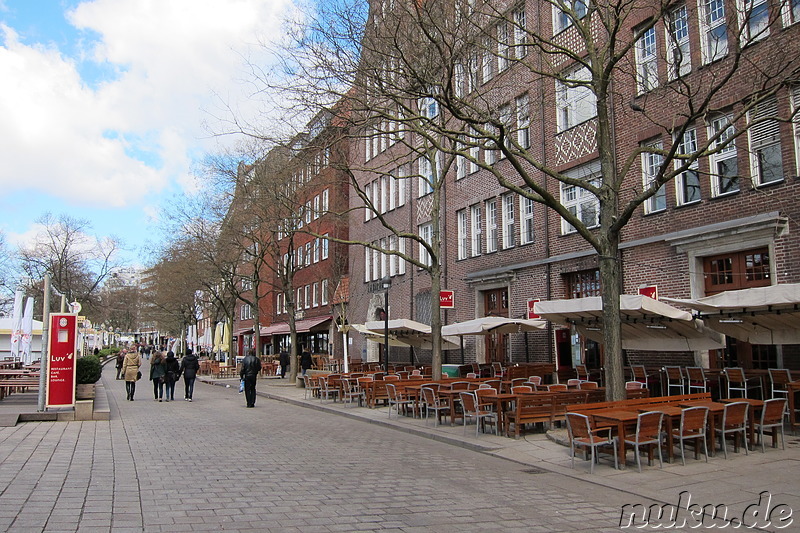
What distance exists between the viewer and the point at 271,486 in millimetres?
7922

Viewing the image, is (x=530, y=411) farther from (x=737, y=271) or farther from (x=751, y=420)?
(x=737, y=271)

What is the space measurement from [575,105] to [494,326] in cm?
797

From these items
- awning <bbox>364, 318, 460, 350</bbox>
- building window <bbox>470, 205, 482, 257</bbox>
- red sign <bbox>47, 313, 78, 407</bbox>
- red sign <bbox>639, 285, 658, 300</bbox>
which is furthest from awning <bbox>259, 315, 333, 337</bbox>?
red sign <bbox>639, 285, 658, 300</bbox>

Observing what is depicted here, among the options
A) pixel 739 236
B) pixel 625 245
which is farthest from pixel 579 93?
pixel 739 236

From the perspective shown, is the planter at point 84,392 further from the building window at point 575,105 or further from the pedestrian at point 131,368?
the building window at point 575,105

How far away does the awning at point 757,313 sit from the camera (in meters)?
11.9

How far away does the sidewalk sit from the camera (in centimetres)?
748

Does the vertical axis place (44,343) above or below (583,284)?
below

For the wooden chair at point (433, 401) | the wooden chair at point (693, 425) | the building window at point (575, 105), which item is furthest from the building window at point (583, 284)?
the wooden chair at point (693, 425)

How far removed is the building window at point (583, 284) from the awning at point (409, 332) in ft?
15.7

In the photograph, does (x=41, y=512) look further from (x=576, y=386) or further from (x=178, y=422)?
(x=576, y=386)

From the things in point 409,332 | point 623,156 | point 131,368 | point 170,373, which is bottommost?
point 170,373

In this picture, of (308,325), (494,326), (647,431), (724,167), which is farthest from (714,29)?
(308,325)

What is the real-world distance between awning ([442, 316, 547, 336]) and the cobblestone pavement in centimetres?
716
